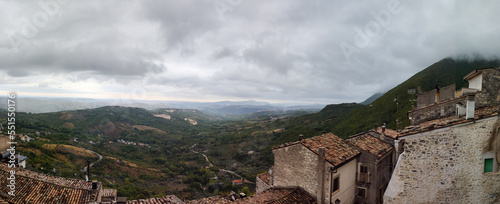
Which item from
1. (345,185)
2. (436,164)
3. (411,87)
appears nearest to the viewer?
(436,164)

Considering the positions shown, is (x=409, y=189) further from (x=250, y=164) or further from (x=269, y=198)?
(x=250, y=164)

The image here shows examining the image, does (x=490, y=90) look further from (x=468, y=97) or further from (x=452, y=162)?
(x=452, y=162)

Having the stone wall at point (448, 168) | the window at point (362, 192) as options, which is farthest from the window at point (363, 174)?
the stone wall at point (448, 168)

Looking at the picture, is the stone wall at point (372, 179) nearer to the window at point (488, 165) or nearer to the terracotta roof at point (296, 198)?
the terracotta roof at point (296, 198)

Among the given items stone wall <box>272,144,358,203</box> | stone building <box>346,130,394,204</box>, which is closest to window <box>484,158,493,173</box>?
stone building <box>346,130,394,204</box>

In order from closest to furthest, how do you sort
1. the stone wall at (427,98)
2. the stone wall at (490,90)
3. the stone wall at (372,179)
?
the stone wall at (490,90) < the stone wall at (372,179) < the stone wall at (427,98)

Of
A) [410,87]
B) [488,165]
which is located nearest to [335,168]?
[488,165]

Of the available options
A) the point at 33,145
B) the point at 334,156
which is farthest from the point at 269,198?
the point at 33,145
